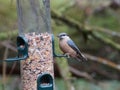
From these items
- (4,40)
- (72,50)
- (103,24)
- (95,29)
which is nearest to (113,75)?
(103,24)

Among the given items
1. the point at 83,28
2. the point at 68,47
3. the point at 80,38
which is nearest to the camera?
the point at 68,47

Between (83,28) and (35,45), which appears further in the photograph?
(83,28)

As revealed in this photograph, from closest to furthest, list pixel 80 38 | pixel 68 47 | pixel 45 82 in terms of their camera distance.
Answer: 1. pixel 45 82
2. pixel 68 47
3. pixel 80 38

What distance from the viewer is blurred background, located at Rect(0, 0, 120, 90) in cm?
625

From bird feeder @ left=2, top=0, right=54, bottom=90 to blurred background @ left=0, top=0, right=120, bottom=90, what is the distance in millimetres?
552

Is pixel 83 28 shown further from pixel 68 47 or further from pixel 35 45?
pixel 35 45

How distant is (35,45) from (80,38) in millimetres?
3506

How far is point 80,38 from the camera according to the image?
790 centimetres

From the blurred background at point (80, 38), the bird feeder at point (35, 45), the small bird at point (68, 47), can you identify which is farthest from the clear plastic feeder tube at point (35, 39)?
the blurred background at point (80, 38)

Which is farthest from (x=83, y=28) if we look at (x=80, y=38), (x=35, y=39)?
(x=35, y=39)

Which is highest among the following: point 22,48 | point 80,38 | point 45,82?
point 80,38

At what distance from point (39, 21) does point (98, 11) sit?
13.6 feet

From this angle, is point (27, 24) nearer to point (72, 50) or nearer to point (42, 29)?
point (42, 29)

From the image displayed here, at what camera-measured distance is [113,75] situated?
8836 mm
